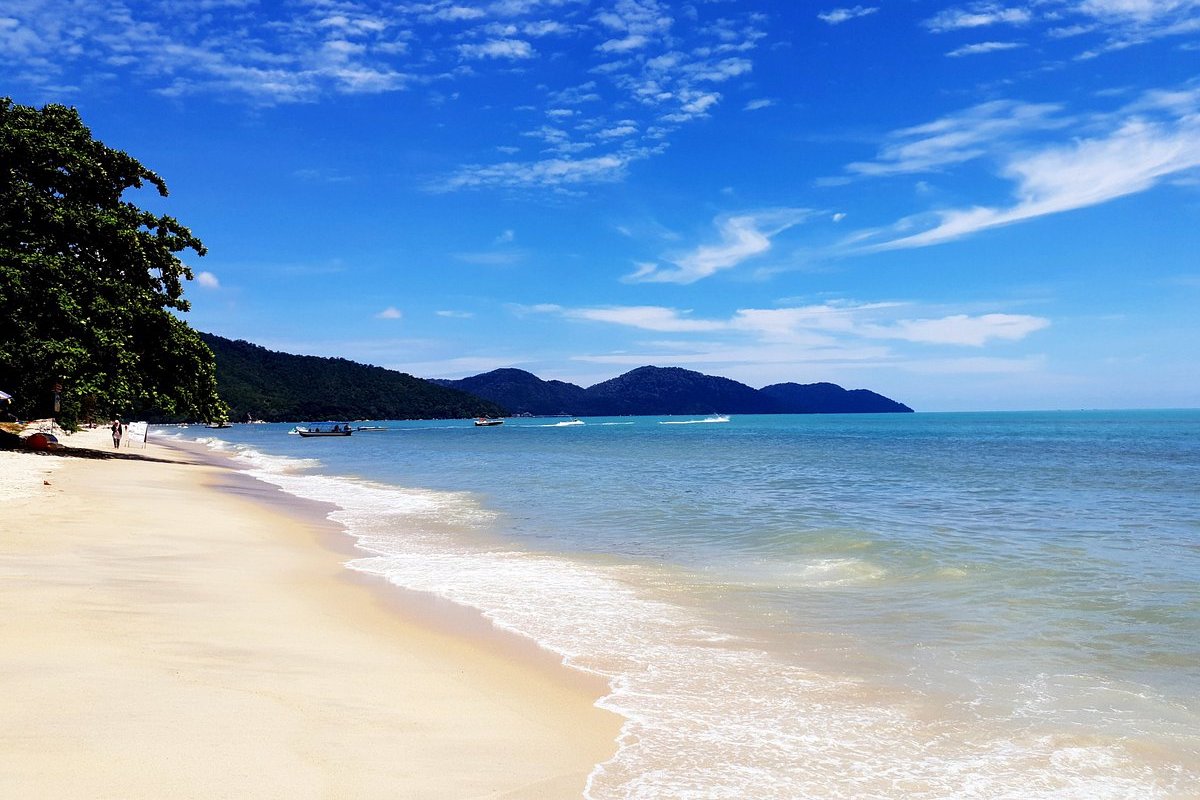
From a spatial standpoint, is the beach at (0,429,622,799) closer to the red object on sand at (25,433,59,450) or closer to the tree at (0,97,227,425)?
the tree at (0,97,227,425)

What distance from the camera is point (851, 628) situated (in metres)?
9.11

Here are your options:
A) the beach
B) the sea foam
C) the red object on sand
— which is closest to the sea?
the sea foam

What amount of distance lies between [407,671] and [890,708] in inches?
174

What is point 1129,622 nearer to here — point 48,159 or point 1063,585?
point 1063,585

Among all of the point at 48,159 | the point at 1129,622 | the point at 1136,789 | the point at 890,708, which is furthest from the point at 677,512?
the point at 48,159

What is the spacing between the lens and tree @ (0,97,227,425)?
24531mm

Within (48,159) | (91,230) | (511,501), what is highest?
(48,159)

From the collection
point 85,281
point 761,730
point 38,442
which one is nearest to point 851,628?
point 761,730

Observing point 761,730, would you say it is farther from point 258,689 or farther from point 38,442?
point 38,442

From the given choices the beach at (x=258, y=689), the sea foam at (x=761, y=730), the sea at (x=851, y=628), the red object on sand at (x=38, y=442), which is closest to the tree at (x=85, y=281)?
the red object on sand at (x=38, y=442)

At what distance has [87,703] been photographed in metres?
4.97

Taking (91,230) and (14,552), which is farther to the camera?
(91,230)

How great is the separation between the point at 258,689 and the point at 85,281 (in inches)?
1089

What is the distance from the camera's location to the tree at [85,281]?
966 inches
